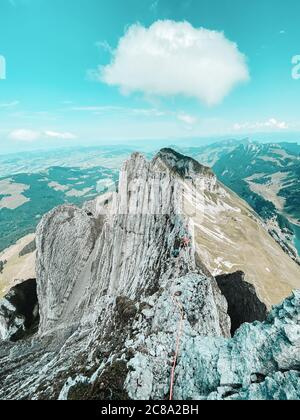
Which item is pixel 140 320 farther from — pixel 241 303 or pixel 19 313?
pixel 19 313

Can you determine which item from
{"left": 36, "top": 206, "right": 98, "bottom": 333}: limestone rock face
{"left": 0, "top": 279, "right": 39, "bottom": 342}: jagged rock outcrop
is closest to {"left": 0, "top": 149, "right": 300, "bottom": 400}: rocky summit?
{"left": 36, "top": 206, "right": 98, "bottom": 333}: limestone rock face

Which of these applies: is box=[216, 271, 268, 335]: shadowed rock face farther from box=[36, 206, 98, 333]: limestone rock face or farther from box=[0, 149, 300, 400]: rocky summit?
box=[36, 206, 98, 333]: limestone rock face

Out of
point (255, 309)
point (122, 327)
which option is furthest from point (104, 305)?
point (255, 309)

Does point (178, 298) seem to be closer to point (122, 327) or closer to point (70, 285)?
point (122, 327)

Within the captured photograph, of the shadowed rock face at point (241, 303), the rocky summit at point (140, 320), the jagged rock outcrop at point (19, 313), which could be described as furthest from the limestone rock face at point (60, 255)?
the shadowed rock face at point (241, 303)

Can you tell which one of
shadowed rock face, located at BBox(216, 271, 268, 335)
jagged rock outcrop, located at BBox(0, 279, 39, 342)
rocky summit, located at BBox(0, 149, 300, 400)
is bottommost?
jagged rock outcrop, located at BBox(0, 279, 39, 342)

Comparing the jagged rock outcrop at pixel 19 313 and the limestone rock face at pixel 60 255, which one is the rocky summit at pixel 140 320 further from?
the jagged rock outcrop at pixel 19 313

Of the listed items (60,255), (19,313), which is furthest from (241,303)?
(19,313)
